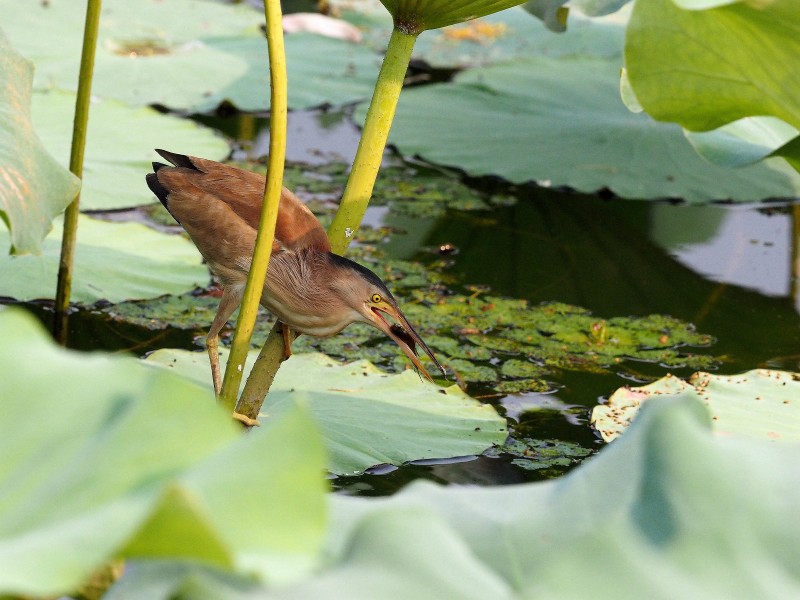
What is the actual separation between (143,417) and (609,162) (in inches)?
149

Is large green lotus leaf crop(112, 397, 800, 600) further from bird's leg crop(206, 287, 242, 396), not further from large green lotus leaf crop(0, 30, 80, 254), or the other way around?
bird's leg crop(206, 287, 242, 396)

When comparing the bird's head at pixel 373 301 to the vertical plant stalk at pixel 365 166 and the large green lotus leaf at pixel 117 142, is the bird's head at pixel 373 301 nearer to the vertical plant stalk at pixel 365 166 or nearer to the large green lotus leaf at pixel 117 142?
the vertical plant stalk at pixel 365 166

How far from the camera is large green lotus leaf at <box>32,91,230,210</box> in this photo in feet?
12.8

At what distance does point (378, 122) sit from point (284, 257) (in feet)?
1.87

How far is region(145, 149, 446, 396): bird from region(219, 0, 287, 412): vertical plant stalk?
0.59 meters

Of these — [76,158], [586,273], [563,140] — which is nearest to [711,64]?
[76,158]

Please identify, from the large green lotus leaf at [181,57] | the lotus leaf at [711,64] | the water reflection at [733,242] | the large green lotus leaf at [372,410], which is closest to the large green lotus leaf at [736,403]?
the large green lotus leaf at [372,410]

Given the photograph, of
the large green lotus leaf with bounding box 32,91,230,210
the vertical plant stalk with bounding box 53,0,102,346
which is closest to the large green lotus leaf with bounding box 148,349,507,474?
the vertical plant stalk with bounding box 53,0,102,346

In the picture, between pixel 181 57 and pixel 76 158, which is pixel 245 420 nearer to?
pixel 76 158

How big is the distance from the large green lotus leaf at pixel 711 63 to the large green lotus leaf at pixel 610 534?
3.74ft

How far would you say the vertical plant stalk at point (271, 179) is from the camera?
1.81 m

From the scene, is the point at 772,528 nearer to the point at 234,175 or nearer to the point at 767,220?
the point at 234,175

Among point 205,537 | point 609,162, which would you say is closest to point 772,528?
point 205,537

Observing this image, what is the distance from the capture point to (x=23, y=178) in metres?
2.03
